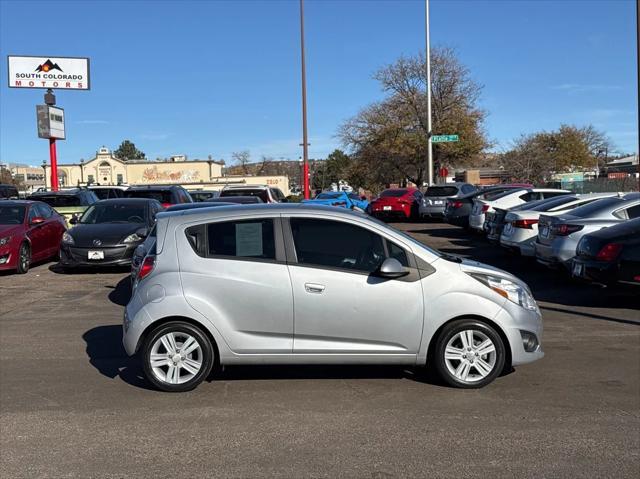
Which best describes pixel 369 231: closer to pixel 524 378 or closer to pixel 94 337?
pixel 524 378

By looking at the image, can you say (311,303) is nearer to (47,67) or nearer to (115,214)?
(115,214)

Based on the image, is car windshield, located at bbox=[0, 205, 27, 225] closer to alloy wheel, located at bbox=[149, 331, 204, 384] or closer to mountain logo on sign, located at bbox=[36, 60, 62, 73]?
alloy wheel, located at bbox=[149, 331, 204, 384]

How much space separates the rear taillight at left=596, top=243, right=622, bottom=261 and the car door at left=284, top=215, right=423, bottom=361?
4.88 metres

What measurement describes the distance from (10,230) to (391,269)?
10.4 m

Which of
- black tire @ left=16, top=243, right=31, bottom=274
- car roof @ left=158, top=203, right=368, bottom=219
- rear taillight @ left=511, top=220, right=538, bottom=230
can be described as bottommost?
black tire @ left=16, top=243, right=31, bottom=274

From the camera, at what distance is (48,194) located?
1775 cm

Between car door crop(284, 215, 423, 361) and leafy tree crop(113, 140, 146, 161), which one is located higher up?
leafy tree crop(113, 140, 146, 161)

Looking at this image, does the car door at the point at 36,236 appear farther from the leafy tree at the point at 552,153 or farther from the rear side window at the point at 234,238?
the leafy tree at the point at 552,153

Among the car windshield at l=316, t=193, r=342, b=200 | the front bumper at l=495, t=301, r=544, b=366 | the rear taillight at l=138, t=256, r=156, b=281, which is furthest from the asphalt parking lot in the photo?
the car windshield at l=316, t=193, r=342, b=200

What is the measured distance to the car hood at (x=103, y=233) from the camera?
12.2m

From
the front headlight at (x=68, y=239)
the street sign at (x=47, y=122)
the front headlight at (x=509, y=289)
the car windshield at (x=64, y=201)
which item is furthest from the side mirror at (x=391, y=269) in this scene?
the street sign at (x=47, y=122)

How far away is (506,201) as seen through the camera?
17984 mm

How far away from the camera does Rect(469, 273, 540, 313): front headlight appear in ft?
18.5

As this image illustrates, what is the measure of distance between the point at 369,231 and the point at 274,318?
3.76 feet
